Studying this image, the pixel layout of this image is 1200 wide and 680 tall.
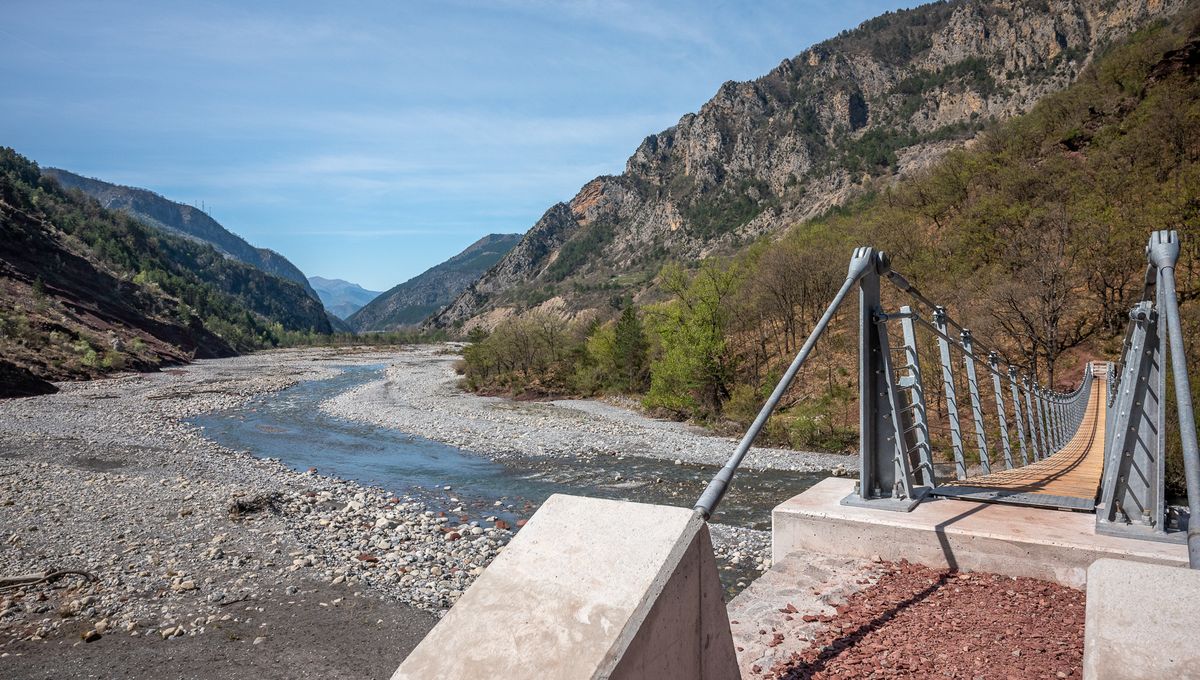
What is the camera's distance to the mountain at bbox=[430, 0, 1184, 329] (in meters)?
110

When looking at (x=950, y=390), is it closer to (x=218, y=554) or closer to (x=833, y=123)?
(x=218, y=554)

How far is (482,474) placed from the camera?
66.3 ft

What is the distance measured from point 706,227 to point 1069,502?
145689 mm

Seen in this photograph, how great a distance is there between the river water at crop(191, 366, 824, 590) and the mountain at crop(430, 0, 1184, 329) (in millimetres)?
67713

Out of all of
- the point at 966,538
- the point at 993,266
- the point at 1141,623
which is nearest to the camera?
the point at 1141,623

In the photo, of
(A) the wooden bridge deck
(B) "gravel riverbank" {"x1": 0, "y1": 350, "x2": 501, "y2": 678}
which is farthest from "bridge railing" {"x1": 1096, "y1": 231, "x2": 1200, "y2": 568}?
(B) "gravel riverbank" {"x1": 0, "y1": 350, "x2": 501, "y2": 678}

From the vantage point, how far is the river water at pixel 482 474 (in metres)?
16.4

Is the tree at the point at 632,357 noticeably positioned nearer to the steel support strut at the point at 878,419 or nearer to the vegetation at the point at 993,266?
the vegetation at the point at 993,266

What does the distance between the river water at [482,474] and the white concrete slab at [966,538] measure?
31.6 feet

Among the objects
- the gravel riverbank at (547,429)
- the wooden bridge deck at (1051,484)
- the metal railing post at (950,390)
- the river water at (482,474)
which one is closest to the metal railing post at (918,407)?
the wooden bridge deck at (1051,484)

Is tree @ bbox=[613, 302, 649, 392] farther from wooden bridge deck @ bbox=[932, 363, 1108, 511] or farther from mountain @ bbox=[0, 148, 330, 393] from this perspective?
mountain @ bbox=[0, 148, 330, 393]

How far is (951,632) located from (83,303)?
88.4 m

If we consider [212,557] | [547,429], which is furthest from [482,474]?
[547,429]

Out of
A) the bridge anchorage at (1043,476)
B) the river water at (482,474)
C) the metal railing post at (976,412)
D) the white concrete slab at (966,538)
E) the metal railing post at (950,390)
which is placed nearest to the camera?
the bridge anchorage at (1043,476)
